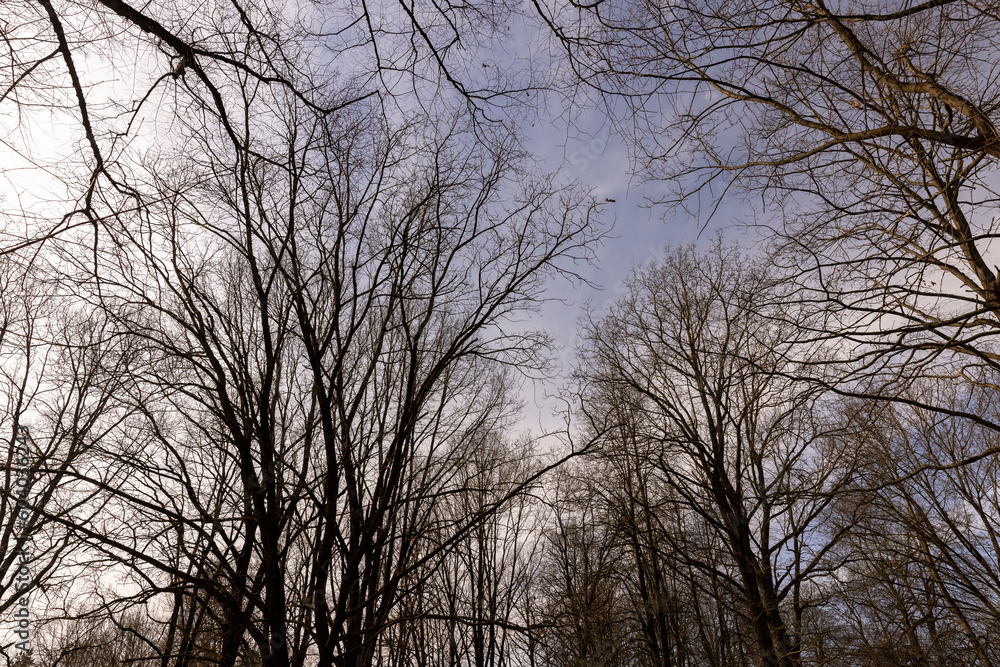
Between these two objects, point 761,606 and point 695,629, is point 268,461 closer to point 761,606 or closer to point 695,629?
point 761,606

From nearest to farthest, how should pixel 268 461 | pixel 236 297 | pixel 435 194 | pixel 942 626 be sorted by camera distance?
pixel 268 461 < pixel 435 194 < pixel 236 297 < pixel 942 626

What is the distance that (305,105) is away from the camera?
10.8 feet

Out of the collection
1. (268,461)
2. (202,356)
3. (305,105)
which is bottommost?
(268,461)

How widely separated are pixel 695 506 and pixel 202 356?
9187 millimetres

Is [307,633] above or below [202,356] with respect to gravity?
below

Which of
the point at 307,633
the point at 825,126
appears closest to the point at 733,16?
the point at 825,126

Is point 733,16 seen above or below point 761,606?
above

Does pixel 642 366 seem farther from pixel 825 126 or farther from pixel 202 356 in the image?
pixel 202 356

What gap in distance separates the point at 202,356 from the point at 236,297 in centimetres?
261

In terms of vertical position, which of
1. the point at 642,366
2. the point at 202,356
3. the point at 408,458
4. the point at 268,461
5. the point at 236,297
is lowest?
the point at 268,461

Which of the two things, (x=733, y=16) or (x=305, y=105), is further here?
(x=733, y=16)

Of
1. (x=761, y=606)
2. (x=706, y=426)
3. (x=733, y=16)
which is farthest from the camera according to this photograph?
(x=706, y=426)

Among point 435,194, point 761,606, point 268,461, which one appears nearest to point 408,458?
point 268,461

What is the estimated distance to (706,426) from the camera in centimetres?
1088
